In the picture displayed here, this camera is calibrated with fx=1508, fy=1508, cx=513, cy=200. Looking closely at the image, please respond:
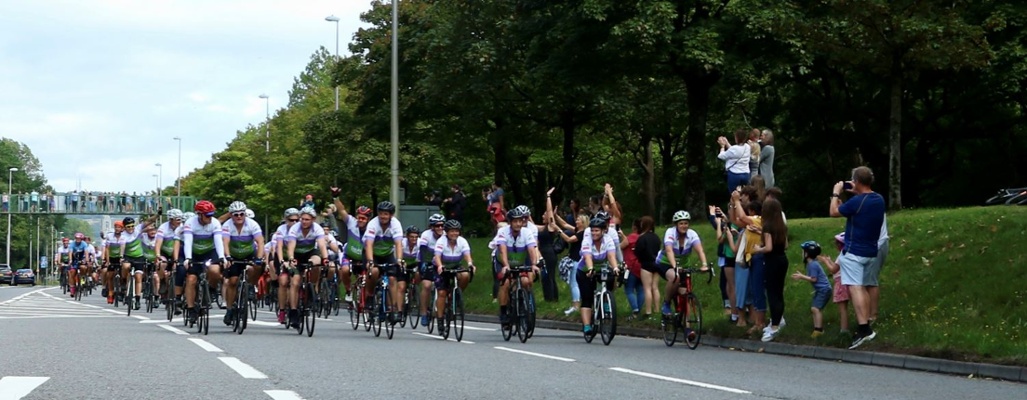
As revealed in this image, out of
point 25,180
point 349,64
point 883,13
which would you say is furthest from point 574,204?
point 25,180

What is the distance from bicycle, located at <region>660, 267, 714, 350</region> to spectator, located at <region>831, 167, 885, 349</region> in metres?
2.04

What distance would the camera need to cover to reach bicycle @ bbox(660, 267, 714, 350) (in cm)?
1862

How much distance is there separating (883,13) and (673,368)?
53.5 feet

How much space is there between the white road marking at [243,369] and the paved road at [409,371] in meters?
0.02

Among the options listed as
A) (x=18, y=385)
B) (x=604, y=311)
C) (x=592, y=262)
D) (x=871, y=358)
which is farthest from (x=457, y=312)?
(x=18, y=385)

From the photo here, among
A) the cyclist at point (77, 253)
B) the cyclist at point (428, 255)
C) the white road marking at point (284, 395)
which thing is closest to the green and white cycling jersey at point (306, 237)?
the cyclist at point (428, 255)

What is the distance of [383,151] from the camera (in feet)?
191

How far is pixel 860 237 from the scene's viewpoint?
17297 mm

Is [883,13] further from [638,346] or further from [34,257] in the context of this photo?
[34,257]

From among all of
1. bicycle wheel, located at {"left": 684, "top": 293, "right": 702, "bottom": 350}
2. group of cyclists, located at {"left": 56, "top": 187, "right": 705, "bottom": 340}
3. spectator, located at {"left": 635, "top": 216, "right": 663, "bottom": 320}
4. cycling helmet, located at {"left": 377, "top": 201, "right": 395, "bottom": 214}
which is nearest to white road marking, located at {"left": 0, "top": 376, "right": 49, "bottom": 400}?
group of cyclists, located at {"left": 56, "top": 187, "right": 705, "bottom": 340}

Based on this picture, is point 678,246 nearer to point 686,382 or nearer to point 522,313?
point 522,313

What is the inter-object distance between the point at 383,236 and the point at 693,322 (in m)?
5.34

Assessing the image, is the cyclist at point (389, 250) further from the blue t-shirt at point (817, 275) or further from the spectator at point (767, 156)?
the spectator at point (767, 156)

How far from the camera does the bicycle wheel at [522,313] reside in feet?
64.8
